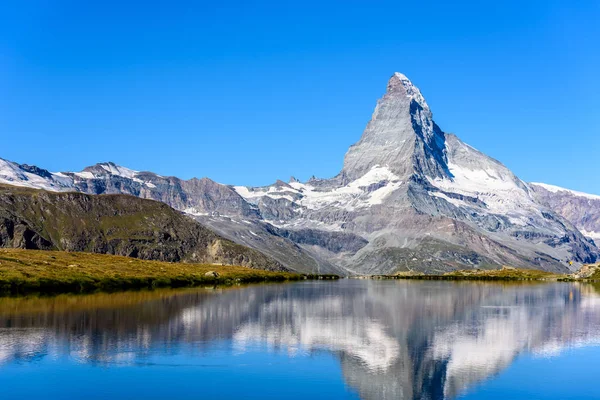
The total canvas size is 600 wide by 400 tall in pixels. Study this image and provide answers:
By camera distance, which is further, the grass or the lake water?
the grass

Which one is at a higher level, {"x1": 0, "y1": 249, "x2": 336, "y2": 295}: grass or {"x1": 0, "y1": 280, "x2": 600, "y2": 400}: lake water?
{"x1": 0, "y1": 249, "x2": 336, "y2": 295}: grass

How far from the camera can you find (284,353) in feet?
235

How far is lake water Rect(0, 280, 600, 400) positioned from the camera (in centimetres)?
5447

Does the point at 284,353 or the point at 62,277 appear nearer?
the point at 284,353

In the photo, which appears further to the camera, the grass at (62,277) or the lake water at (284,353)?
the grass at (62,277)

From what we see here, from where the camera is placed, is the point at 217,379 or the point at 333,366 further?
the point at 333,366

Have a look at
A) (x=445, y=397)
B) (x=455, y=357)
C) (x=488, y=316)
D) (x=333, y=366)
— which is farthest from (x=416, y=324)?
(x=445, y=397)

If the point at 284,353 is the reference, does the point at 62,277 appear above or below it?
above

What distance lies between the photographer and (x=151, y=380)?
56.1m

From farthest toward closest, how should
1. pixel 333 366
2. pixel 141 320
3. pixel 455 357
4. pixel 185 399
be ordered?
pixel 141 320 → pixel 455 357 → pixel 333 366 → pixel 185 399

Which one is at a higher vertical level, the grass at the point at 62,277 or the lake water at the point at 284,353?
the grass at the point at 62,277

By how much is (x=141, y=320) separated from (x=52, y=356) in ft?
91.4

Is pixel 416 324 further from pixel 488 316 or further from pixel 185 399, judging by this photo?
pixel 185 399

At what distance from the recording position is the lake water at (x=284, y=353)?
179ft
